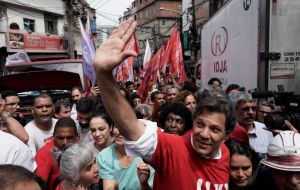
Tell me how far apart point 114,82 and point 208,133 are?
0.64 metres

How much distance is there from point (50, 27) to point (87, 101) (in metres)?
22.5

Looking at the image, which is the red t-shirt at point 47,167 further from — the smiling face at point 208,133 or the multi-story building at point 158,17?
the multi-story building at point 158,17

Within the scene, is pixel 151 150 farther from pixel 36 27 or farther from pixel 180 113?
pixel 36 27

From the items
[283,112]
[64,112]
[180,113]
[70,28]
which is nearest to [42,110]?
[64,112]

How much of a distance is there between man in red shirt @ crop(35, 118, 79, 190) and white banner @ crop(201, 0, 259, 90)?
10.0 ft

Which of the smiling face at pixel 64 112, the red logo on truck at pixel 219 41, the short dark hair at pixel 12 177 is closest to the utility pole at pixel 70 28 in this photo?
the red logo on truck at pixel 219 41

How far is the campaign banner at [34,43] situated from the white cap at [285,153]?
18968 millimetres

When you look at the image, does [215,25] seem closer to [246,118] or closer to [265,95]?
[265,95]

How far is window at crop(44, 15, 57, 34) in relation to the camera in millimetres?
24797

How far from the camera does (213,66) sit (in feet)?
29.8

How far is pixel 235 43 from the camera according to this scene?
651cm

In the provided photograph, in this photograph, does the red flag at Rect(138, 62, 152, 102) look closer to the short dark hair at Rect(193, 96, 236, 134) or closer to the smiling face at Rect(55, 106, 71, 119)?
the smiling face at Rect(55, 106, 71, 119)

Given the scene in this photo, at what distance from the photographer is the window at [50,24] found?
24.8 meters

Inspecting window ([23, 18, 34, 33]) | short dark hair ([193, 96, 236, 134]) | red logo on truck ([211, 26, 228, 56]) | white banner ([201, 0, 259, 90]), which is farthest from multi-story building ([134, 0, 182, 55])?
short dark hair ([193, 96, 236, 134])
